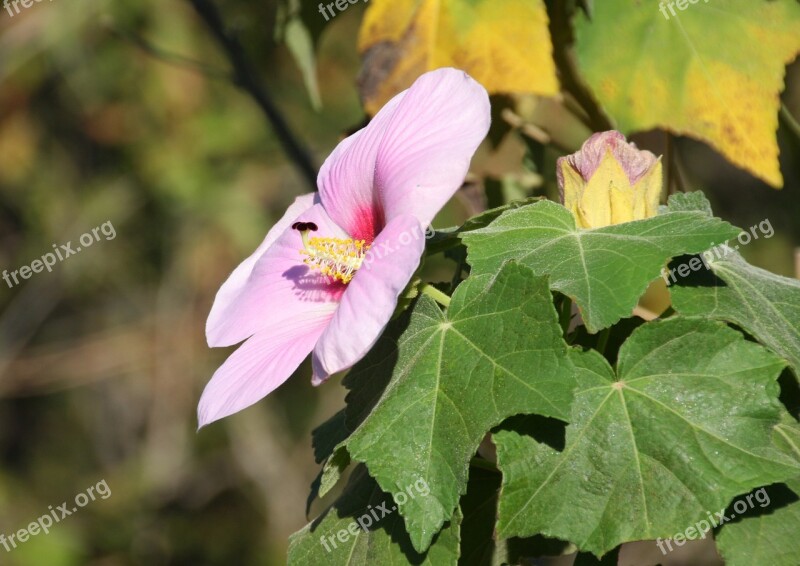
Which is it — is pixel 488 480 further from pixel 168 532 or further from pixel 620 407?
pixel 168 532

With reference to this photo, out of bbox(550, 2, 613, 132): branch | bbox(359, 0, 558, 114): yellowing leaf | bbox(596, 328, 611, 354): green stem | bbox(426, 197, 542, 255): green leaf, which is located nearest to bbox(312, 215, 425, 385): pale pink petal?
bbox(426, 197, 542, 255): green leaf

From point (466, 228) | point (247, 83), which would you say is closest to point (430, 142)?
point (466, 228)

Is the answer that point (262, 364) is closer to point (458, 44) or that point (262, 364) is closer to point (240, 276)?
point (240, 276)

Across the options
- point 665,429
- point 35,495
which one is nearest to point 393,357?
point 665,429

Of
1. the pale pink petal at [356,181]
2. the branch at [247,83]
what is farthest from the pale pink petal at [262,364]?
the branch at [247,83]

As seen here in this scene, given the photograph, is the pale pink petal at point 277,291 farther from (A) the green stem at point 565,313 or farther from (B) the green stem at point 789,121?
(B) the green stem at point 789,121

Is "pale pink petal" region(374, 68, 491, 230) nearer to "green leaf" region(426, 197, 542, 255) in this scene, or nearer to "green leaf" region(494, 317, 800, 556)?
"green leaf" region(426, 197, 542, 255)

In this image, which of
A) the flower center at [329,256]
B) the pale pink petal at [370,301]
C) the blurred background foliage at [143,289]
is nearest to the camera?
the pale pink petal at [370,301]
